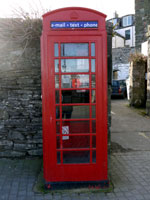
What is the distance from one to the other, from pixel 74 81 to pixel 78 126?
71 centimetres

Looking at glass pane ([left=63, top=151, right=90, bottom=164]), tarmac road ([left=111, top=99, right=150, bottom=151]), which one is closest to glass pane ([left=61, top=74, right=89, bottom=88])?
glass pane ([left=63, top=151, right=90, bottom=164])

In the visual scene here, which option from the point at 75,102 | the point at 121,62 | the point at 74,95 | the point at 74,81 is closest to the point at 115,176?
the point at 75,102

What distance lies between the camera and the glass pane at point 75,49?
3.10 metres

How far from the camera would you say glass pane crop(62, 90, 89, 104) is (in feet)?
10.3

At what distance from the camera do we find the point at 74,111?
319cm

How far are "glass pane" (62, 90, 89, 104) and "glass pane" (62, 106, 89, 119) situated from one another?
93mm

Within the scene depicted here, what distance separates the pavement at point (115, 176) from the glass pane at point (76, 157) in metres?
0.49

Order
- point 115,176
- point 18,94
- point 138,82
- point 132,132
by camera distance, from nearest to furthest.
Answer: point 115,176 → point 18,94 → point 132,132 → point 138,82

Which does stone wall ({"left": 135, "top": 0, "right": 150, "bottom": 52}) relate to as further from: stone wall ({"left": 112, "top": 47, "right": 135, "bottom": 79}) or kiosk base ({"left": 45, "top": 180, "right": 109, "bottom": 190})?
kiosk base ({"left": 45, "top": 180, "right": 109, "bottom": 190})

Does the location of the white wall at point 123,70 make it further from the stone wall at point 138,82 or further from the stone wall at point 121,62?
the stone wall at point 138,82

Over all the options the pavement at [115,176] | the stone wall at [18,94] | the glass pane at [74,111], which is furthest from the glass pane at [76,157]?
the stone wall at [18,94]

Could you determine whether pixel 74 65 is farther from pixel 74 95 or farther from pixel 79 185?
pixel 79 185

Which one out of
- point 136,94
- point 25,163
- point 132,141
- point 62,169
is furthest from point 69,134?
point 136,94

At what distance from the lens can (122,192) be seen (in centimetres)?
329
